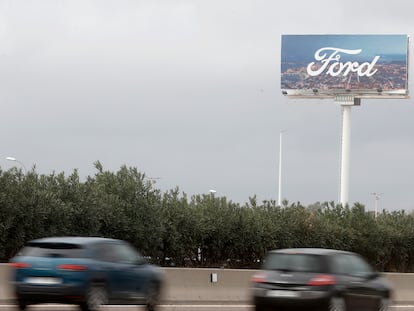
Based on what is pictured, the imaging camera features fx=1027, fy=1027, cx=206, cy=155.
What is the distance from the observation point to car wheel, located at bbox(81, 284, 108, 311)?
62.3 ft

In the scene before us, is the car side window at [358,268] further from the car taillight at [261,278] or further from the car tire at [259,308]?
the car tire at [259,308]

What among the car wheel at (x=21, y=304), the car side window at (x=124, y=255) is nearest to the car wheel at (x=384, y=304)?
the car side window at (x=124, y=255)

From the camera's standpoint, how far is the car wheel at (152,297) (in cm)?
2148

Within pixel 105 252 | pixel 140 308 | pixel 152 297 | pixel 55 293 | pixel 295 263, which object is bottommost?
pixel 140 308

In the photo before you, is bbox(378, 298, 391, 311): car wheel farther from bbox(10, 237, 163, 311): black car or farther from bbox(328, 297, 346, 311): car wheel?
bbox(10, 237, 163, 311): black car

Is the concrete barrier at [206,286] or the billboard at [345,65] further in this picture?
the billboard at [345,65]

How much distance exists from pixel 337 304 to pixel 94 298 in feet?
14.9

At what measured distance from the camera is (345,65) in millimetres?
66938

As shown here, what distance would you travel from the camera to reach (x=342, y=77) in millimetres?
67375

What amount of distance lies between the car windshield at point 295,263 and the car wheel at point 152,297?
2.86m

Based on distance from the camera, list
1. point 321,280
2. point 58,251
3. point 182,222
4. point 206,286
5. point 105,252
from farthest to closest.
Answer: point 182,222 → point 206,286 → point 105,252 → point 321,280 → point 58,251

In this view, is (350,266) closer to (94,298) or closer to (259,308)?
(259,308)

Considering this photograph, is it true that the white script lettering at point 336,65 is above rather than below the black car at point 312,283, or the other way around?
above

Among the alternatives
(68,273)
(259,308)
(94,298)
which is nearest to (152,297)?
(94,298)
